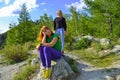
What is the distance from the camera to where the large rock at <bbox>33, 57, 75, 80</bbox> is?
31.7ft

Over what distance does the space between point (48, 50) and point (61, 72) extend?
92 cm

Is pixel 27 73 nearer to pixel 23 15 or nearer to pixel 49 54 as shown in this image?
pixel 49 54

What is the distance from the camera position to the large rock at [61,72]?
9.66 metres

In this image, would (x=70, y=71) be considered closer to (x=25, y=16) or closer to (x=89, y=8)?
(x=89, y=8)

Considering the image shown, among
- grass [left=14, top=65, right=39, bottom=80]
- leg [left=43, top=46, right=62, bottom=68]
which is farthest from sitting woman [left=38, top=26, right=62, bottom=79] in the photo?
grass [left=14, top=65, right=39, bottom=80]

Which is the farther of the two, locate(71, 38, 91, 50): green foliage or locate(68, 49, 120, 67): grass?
locate(71, 38, 91, 50): green foliage

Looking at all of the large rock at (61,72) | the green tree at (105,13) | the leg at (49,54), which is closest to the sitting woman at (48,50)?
the leg at (49,54)

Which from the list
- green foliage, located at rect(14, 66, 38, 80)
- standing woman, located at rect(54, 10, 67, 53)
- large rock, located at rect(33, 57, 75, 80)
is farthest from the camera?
standing woman, located at rect(54, 10, 67, 53)

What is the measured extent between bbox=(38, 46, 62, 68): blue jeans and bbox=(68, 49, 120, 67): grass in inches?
84.2

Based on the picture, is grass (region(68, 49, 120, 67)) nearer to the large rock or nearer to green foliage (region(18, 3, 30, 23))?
the large rock

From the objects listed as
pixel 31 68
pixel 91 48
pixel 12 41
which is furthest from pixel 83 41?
pixel 12 41

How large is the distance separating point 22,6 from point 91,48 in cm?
2518

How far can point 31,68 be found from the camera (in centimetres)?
1077

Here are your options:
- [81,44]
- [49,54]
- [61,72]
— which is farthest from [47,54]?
[81,44]
